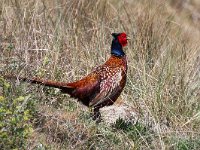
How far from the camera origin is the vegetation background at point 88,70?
515cm

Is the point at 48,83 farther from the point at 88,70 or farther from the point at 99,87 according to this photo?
the point at 88,70

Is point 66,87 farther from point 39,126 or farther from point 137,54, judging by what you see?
point 137,54

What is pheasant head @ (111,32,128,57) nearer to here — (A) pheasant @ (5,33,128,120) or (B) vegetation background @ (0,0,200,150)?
(A) pheasant @ (5,33,128,120)

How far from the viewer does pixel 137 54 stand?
24.2 ft

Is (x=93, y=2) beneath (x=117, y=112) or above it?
above

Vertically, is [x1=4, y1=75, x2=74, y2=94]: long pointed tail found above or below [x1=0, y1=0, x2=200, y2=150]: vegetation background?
above

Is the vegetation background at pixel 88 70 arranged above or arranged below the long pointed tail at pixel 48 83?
below

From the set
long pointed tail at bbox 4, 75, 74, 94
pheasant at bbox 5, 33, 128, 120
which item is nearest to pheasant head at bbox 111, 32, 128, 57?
pheasant at bbox 5, 33, 128, 120

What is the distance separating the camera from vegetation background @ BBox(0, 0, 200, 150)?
5.15m

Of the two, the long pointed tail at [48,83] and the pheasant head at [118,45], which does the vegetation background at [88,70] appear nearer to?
the long pointed tail at [48,83]

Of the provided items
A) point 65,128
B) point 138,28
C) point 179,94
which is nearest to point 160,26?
point 138,28

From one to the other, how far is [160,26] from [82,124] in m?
3.02

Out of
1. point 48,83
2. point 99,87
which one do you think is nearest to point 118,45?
point 99,87

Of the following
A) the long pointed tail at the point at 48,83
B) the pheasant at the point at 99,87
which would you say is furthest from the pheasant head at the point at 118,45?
the long pointed tail at the point at 48,83
